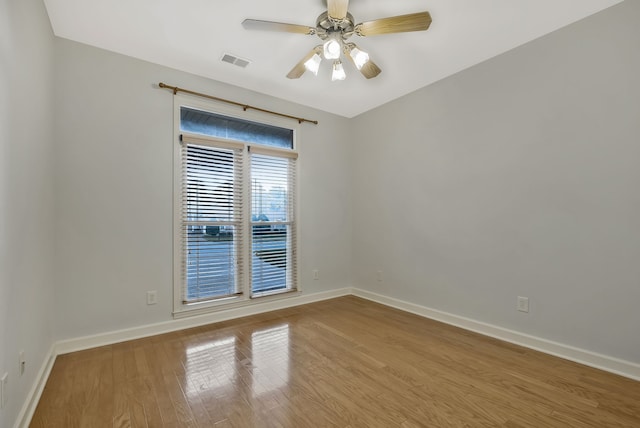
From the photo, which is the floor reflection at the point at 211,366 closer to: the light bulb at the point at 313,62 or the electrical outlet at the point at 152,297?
the electrical outlet at the point at 152,297

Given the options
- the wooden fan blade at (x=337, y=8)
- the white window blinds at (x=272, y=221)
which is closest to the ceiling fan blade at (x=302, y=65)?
the wooden fan blade at (x=337, y=8)

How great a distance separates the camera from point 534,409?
174 cm

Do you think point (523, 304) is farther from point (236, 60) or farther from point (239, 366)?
point (236, 60)

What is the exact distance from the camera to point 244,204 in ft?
11.4

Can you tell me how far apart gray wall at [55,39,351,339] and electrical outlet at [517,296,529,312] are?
3383 millimetres

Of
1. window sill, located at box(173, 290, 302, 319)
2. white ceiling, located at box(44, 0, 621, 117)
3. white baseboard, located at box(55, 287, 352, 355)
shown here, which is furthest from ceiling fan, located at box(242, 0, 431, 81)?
white baseboard, located at box(55, 287, 352, 355)

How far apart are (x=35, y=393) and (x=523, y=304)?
374 centimetres

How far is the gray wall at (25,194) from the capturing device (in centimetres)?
140

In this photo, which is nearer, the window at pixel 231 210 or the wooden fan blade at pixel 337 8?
the wooden fan blade at pixel 337 8

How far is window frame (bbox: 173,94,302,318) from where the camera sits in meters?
3.02

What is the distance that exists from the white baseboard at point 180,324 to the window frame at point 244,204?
6cm

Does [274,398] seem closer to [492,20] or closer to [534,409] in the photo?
[534,409]

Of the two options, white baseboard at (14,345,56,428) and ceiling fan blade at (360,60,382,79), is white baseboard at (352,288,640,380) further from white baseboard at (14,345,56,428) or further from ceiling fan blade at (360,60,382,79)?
white baseboard at (14,345,56,428)

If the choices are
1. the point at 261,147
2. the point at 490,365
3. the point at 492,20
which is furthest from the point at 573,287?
the point at 261,147
